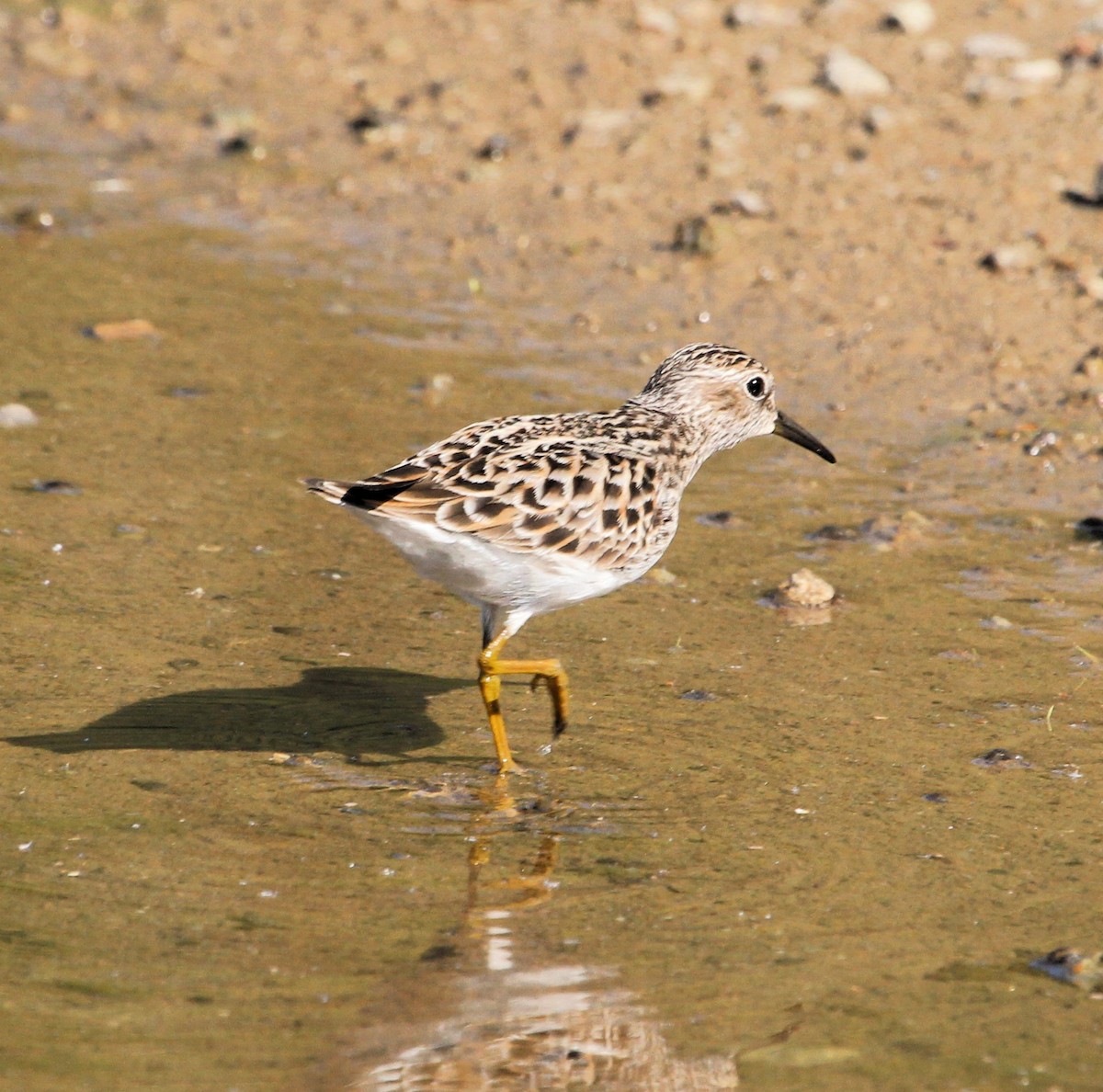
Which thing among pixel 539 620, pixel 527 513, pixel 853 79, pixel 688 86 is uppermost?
pixel 853 79

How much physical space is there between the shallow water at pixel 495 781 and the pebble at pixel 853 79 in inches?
134

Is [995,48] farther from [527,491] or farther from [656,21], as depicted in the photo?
[527,491]

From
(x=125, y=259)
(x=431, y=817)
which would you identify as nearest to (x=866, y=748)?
(x=431, y=817)

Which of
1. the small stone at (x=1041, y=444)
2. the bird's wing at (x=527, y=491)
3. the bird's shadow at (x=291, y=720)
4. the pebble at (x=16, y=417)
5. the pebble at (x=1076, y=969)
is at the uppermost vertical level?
the bird's wing at (x=527, y=491)

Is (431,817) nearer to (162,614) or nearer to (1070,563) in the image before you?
(162,614)

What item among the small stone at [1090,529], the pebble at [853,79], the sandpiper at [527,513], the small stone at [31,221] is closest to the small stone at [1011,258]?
the pebble at [853,79]

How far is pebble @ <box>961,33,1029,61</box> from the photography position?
39.0 ft

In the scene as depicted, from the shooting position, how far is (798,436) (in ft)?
25.7

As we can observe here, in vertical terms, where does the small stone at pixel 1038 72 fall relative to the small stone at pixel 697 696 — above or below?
above

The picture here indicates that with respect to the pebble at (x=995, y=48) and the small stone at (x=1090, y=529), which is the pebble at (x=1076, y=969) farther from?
the pebble at (x=995, y=48)

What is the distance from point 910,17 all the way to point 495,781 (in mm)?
8093

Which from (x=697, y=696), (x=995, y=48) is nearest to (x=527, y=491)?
(x=697, y=696)

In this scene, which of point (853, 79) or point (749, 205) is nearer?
point (749, 205)

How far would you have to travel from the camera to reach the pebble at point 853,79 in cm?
1177
